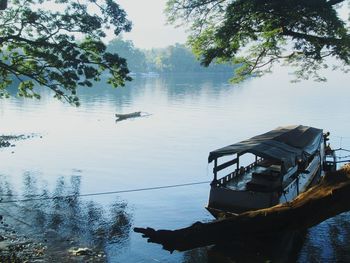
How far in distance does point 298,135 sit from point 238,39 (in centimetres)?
842

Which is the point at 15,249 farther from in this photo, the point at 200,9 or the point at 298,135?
the point at 298,135

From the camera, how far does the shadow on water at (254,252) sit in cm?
1808

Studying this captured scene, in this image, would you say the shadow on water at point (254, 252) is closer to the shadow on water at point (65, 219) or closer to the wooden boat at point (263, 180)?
the wooden boat at point (263, 180)

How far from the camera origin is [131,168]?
38438 mm

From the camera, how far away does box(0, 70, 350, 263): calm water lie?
66.1ft

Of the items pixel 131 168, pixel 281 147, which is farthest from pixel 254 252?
pixel 131 168

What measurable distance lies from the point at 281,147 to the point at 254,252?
19.6 feet

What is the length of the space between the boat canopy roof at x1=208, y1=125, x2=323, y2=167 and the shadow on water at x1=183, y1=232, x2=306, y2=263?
424 cm

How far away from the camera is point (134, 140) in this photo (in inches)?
2144

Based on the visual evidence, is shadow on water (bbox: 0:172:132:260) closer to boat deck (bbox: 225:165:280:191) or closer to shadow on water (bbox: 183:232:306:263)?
shadow on water (bbox: 183:232:306:263)

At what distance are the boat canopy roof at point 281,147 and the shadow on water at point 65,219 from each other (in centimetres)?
753

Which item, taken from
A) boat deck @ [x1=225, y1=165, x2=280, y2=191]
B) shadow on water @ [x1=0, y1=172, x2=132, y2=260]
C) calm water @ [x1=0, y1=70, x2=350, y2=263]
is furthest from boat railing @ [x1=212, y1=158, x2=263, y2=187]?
shadow on water @ [x1=0, y1=172, x2=132, y2=260]

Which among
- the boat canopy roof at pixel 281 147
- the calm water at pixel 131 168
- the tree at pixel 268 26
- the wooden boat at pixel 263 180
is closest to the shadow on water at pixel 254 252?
the calm water at pixel 131 168

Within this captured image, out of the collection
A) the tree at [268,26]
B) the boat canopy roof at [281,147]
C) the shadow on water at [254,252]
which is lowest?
the shadow on water at [254,252]
